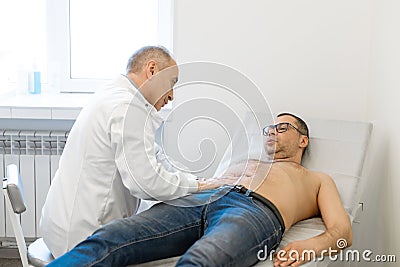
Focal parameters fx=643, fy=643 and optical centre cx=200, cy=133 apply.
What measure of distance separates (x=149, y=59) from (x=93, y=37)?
1.34 meters

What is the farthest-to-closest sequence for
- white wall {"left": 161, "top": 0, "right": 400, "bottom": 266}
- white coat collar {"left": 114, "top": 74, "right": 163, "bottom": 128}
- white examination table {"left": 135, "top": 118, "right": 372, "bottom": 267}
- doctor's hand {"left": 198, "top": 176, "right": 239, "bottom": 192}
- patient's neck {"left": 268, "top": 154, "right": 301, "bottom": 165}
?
white wall {"left": 161, "top": 0, "right": 400, "bottom": 266}, patient's neck {"left": 268, "top": 154, "right": 301, "bottom": 165}, white examination table {"left": 135, "top": 118, "right": 372, "bottom": 267}, doctor's hand {"left": 198, "top": 176, "right": 239, "bottom": 192}, white coat collar {"left": 114, "top": 74, "right": 163, "bottom": 128}

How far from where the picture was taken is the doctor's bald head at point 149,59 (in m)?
2.29

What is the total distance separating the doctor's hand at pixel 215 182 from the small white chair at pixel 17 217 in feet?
1.95

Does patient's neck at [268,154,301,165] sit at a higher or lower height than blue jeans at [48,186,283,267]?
higher

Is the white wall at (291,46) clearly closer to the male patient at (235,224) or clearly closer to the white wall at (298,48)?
the white wall at (298,48)

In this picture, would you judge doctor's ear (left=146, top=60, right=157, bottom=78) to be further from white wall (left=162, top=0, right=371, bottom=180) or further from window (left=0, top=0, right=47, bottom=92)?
window (left=0, top=0, right=47, bottom=92)

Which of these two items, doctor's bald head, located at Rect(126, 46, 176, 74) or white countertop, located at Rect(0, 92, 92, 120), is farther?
white countertop, located at Rect(0, 92, 92, 120)

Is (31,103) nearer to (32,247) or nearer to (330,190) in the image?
(32,247)

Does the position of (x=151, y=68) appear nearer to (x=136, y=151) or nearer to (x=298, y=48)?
(x=136, y=151)

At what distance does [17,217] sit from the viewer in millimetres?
2230

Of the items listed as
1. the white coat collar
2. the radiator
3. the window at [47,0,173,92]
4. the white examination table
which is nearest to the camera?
the white coat collar

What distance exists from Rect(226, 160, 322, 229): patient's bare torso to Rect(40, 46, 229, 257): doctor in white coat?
30 cm

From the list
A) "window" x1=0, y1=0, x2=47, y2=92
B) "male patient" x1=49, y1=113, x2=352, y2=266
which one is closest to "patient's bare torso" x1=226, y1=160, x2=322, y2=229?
"male patient" x1=49, y1=113, x2=352, y2=266

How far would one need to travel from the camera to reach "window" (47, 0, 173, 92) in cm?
349
